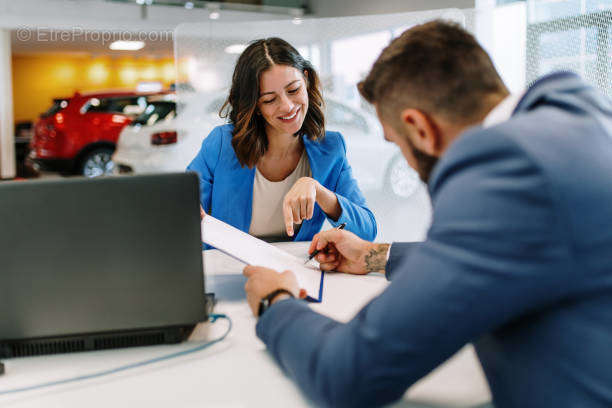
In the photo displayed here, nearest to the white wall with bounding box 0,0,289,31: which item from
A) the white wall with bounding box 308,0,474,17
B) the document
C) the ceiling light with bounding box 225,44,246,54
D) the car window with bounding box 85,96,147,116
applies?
the white wall with bounding box 308,0,474,17

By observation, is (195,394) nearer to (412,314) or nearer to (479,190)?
(412,314)

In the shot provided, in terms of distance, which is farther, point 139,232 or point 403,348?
point 139,232

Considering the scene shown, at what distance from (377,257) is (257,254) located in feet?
1.01

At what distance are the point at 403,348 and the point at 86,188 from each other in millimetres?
539

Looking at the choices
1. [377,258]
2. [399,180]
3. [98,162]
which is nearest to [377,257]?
[377,258]

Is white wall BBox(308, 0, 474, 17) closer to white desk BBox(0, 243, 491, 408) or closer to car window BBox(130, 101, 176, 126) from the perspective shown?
car window BBox(130, 101, 176, 126)

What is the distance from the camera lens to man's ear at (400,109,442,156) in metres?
0.76

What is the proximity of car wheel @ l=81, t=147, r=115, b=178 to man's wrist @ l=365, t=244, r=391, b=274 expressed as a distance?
6418mm

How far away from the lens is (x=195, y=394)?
740mm

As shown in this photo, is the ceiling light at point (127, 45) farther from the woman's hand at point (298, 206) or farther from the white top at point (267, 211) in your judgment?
the woman's hand at point (298, 206)

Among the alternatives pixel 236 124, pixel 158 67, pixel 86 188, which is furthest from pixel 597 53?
pixel 158 67

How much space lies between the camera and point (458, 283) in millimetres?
556

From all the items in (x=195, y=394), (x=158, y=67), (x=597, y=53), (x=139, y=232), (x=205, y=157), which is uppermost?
(x=158, y=67)

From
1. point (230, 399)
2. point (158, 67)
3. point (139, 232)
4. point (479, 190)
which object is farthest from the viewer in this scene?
point (158, 67)
